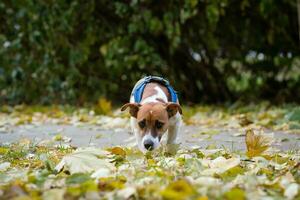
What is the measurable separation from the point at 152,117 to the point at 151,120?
0.08 ft

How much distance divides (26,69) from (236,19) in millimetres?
3693

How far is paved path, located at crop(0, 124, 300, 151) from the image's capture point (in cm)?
542

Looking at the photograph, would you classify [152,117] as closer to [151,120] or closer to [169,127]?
[151,120]

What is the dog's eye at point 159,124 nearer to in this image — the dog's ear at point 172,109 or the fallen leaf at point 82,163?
the dog's ear at point 172,109

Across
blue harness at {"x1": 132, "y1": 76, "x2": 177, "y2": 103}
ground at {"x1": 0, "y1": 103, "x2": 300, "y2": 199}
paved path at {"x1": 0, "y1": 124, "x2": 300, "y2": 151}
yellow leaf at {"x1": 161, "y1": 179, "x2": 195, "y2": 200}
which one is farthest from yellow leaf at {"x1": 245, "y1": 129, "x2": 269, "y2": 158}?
yellow leaf at {"x1": 161, "y1": 179, "x2": 195, "y2": 200}

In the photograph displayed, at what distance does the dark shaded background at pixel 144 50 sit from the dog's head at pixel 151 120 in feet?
14.4

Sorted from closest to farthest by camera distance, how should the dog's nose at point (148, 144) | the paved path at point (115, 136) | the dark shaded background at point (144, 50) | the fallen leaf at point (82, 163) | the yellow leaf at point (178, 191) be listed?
the yellow leaf at point (178, 191) → the fallen leaf at point (82, 163) → the dog's nose at point (148, 144) → the paved path at point (115, 136) → the dark shaded background at point (144, 50)

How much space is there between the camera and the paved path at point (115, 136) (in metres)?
5.42

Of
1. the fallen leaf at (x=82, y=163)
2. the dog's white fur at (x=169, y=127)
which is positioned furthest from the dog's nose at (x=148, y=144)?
the fallen leaf at (x=82, y=163)

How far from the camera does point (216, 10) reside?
338 inches

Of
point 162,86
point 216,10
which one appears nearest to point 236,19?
point 216,10

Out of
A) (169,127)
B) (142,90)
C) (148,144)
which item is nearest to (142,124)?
(148,144)

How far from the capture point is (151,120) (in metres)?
4.66

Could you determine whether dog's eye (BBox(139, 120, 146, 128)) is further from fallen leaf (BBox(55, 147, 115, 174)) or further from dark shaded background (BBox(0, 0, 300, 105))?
dark shaded background (BBox(0, 0, 300, 105))
